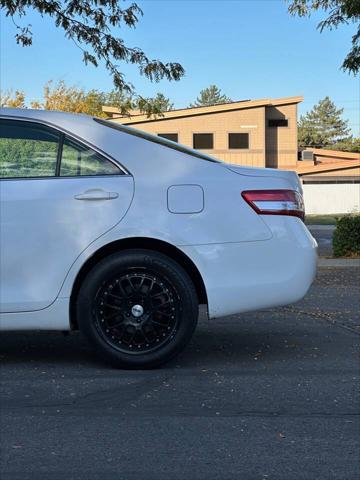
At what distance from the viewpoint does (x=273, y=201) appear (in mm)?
4867

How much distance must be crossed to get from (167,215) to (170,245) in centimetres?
22

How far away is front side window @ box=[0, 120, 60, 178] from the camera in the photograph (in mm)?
4805

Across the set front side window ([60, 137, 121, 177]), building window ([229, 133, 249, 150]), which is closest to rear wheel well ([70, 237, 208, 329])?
→ front side window ([60, 137, 121, 177])

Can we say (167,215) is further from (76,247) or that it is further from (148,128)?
(148,128)

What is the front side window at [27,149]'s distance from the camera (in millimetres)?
4805

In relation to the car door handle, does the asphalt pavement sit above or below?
below

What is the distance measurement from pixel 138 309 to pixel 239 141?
40366mm

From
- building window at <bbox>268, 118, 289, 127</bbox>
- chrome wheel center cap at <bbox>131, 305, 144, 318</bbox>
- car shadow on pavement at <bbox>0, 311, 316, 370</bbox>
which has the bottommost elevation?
car shadow on pavement at <bbox>0, 311, 316, 370</bbox>

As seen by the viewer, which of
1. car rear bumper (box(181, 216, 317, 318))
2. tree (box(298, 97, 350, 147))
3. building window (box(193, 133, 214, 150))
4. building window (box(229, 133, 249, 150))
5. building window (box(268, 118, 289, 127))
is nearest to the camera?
car rear bumper (box(181, 216, 317, 318))

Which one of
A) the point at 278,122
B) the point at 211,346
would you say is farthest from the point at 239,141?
the point at 211,346

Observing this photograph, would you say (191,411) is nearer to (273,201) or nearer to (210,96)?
(273,201)

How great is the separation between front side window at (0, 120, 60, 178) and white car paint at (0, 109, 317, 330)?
67 mm

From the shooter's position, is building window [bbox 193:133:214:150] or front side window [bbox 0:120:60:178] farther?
building window [bbox 193:133:214:150]

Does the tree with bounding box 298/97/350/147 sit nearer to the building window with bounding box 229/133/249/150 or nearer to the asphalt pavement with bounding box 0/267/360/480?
the building window with bounding box 229/133/249/150
